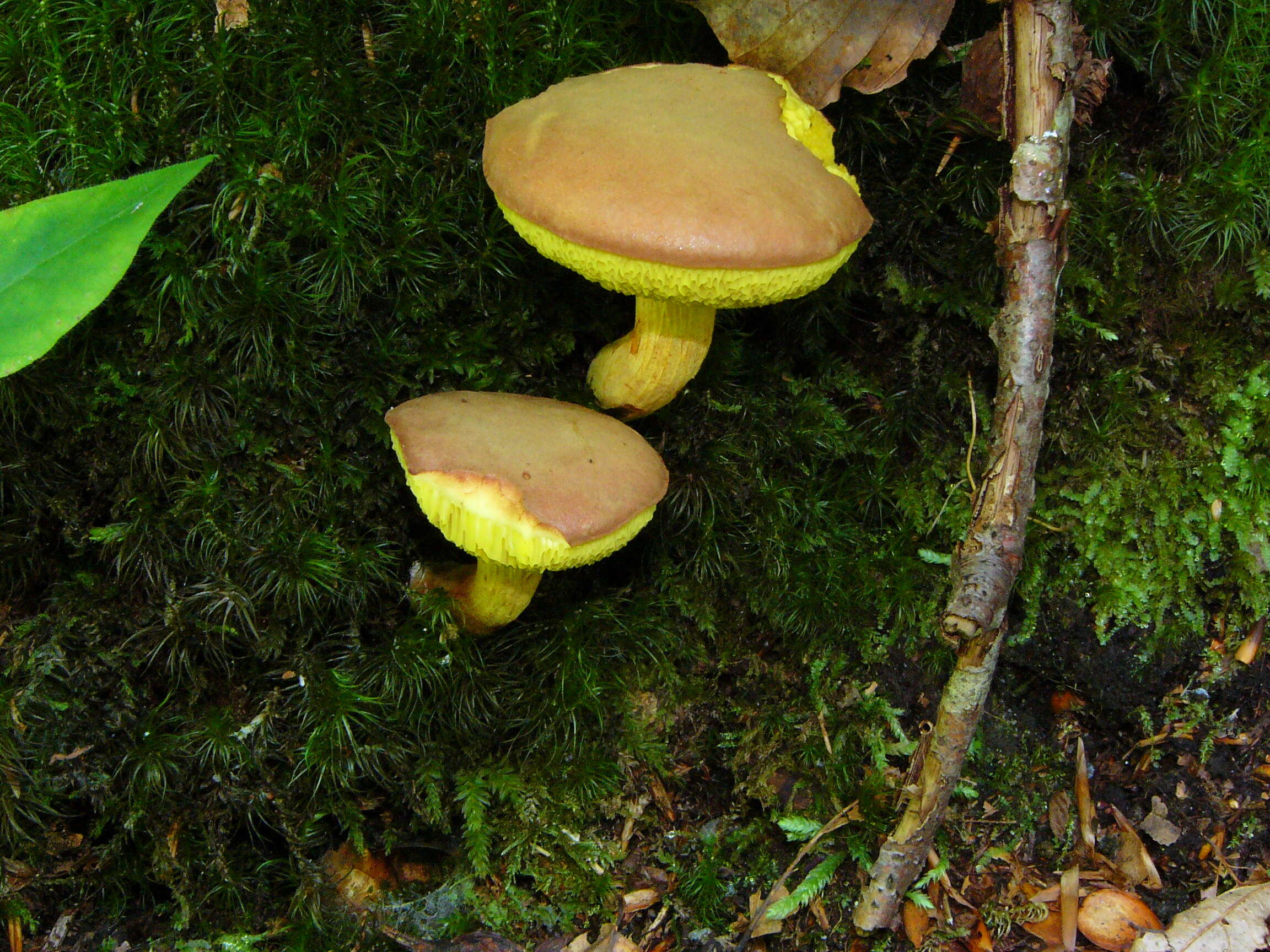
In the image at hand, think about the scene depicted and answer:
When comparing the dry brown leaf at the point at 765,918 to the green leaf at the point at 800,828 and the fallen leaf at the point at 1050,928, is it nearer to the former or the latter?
the green leaf at the point at 800,828

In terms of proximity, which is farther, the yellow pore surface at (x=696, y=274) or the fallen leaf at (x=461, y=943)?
the fallen leaf at (x=461, y=943)

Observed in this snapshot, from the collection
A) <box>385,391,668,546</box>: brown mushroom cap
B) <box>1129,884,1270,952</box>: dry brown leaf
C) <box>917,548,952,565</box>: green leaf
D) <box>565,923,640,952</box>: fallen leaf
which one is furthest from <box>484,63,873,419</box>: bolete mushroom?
<box>1129,884,1270,952</box>: dry brown leaf

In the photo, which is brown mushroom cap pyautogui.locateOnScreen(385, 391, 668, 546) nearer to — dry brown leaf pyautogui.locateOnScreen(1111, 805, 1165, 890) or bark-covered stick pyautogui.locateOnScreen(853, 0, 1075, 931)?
bark-covered stick pyautogui.locateOnScreen(853, 0, 1075, 931)

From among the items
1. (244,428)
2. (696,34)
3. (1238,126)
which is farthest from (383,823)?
(1238,126)

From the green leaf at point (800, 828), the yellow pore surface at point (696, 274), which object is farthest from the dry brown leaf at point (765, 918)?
the yellow pore surface at point (696, 274)

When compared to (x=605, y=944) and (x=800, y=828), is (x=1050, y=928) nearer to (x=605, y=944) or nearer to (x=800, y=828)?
(x=800, y=828)

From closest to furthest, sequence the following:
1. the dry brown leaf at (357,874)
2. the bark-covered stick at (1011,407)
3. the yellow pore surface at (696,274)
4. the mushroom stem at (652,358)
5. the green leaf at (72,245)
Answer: the green leaf at (72,245)
the yellow pore surface at (696,274)
the bark-covered stick at (1011,407)
the mushroom stem at (652,358)
the dry brown leaf at (357,874)
